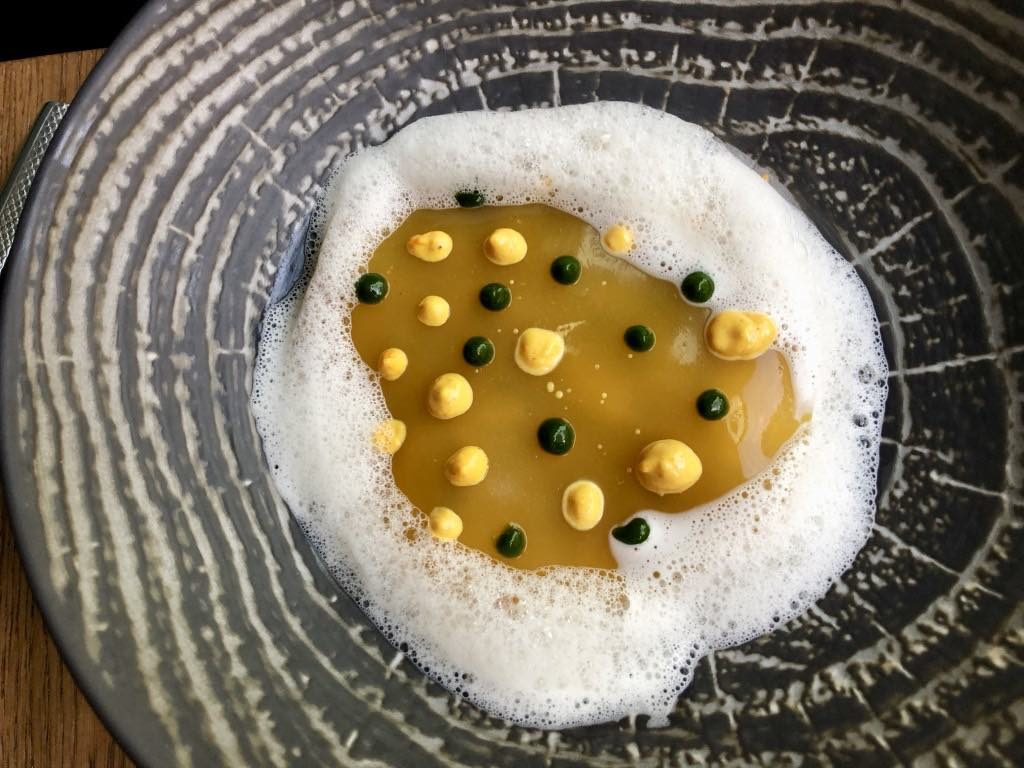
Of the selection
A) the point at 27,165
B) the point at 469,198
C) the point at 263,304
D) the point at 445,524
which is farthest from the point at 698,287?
the point at 27,165

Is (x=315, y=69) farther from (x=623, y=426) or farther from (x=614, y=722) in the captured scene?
(x=614, y=722)

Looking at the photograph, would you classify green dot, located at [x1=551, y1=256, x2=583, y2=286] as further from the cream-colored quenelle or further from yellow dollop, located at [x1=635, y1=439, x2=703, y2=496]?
yellow dollop, located at [x1=635, y1=439, x2=703, y2=496]

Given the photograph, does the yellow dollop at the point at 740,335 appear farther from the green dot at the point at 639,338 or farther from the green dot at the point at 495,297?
the green dot at the point at 495,297

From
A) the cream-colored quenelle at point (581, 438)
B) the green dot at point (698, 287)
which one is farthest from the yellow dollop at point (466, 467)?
the green dot at point (698, 287)

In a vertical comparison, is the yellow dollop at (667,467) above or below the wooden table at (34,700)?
above

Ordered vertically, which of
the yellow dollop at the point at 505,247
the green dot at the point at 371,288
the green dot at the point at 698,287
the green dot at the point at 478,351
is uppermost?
the yellow dollop at the point at 505,247

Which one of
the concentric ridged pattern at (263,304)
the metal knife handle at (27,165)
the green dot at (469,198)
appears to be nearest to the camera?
the concentric ridged pattern at (263,304)

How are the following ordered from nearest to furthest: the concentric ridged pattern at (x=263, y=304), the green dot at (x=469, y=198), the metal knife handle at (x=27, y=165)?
the concentric ridged pattern at (x=263, y=304), the metal knife handle at (x=27, y=165), the green dot at (x=469, y=198)

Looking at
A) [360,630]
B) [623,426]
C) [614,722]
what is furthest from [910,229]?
[360,630]
